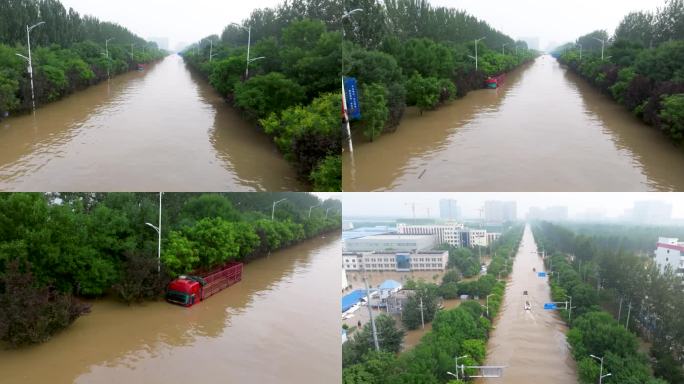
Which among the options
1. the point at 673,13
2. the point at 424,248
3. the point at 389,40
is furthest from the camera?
the point at 673,13

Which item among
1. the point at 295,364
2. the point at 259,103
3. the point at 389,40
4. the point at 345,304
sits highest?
the point at 389,40

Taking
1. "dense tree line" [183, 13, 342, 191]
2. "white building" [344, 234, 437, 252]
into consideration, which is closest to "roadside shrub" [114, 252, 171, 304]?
"dense tree line" [183, 13, 342, 191]

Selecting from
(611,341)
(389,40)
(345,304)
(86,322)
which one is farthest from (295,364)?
(389,40)

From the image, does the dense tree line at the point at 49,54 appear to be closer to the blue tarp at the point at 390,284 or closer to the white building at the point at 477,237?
the blue tarp at the point at 390,284

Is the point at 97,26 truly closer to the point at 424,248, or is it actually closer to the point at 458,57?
the point at 458,57

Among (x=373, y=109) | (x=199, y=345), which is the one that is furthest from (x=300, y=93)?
(x=199, y=345)

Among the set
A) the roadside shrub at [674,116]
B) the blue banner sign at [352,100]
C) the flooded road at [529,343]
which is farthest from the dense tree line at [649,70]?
the blue banner sign at [352,100]

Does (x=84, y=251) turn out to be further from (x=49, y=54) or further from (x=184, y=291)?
(x=49, y=54)
